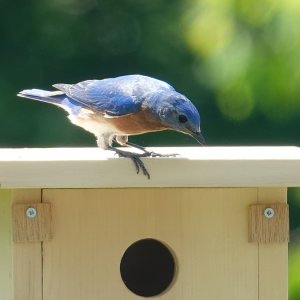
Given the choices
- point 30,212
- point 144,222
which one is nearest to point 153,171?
point 144,222

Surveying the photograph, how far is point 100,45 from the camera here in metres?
5.38

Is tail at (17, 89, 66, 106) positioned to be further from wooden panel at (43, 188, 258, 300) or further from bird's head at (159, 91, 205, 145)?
wooden panel at (43, 188, 258, 300)

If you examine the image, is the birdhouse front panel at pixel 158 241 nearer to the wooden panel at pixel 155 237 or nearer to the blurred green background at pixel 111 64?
the wooden panel at pixel 155 237

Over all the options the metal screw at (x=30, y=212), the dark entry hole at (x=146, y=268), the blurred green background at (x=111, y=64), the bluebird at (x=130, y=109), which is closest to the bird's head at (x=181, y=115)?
the bluebird at (x=130, y=109)

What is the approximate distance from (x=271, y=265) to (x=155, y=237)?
1.12 ft

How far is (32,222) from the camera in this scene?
136 inches

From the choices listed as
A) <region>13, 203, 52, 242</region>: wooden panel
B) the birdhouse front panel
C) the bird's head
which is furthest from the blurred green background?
<region>13, 203, 52, 242</region>: wooden panel

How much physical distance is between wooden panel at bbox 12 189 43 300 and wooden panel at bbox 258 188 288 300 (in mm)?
620

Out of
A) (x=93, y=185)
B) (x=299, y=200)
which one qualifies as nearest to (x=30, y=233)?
(x=93, y=185)

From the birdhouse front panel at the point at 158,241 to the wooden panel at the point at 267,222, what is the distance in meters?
0.02

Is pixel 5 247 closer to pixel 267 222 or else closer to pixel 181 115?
pixel 181 115

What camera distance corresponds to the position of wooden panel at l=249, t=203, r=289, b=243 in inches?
140

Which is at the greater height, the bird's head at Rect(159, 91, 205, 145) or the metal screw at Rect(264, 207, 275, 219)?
the bird's head at Rect(159, 91, 205, 145)

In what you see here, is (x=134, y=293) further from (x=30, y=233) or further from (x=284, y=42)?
(x=284, y=42)
